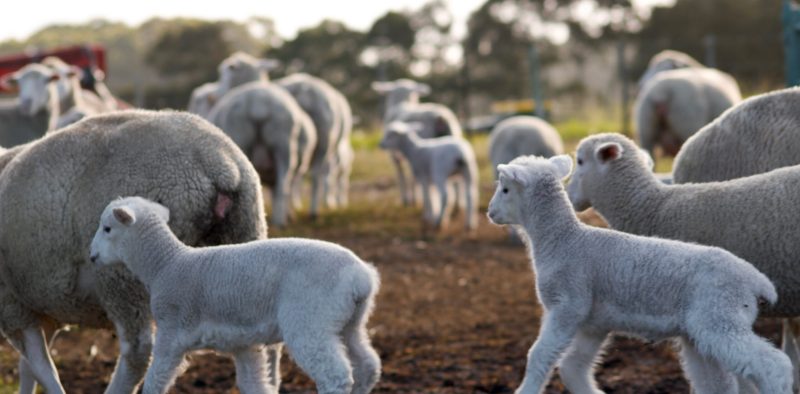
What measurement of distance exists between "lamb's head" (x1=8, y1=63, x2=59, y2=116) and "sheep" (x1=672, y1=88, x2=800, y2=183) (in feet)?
26.5

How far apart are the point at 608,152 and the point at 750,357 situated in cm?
162

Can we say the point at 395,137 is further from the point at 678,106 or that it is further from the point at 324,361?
the point at 324,361

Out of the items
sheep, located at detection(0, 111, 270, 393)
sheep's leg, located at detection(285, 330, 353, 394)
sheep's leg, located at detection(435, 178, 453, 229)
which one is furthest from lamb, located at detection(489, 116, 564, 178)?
sheep's leg, located at detection(285, 330, 353, 394)

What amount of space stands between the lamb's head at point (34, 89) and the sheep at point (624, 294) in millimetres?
8500

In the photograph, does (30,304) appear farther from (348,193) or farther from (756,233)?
(348,193)

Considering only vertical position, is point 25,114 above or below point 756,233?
below

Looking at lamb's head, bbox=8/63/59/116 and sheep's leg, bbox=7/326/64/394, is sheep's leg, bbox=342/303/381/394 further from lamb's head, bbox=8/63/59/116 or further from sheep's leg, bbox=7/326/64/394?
lamb's head, bbox=8/63/59/116

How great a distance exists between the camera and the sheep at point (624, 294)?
14.9 feet

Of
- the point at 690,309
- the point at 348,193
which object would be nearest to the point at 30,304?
the point at 690,309

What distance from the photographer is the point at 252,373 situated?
18.0ft

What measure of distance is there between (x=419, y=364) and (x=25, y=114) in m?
7.23

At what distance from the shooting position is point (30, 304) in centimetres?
601

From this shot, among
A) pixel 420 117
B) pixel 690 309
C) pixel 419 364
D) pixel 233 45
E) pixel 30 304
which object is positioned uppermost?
pixel 690 309

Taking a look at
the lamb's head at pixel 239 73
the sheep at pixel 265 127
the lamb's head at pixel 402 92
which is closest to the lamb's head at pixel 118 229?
the sheep at pixel 265 127
